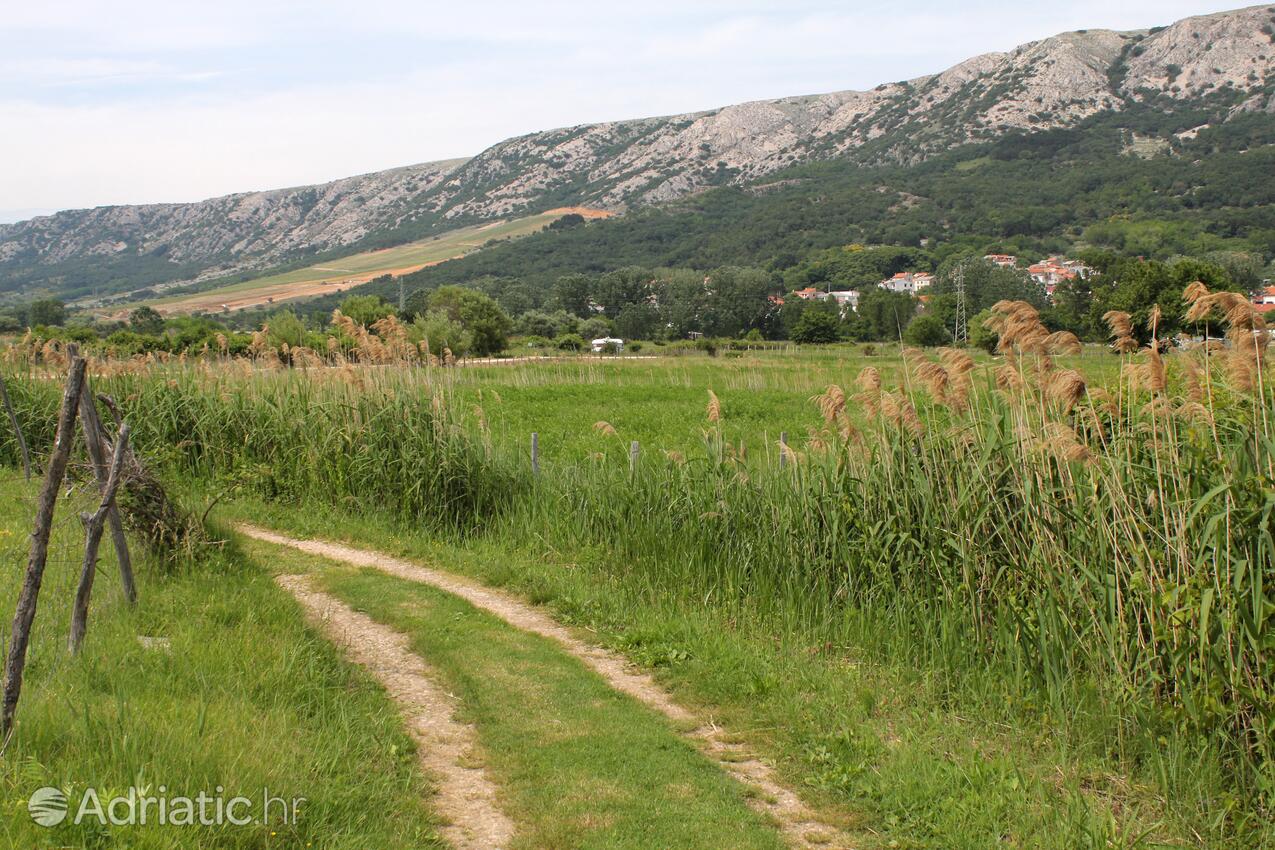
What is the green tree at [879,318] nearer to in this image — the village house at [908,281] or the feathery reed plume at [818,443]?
the village house at [908,281]

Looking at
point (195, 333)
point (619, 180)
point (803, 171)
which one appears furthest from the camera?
point (619, 180)

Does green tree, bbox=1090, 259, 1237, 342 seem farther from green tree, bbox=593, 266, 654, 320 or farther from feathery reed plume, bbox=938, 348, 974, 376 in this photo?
green tree, bbox=593, 266, 654, 320

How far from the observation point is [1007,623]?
5.99m

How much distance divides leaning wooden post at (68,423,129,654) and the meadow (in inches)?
139

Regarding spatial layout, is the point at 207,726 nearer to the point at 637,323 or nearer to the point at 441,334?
the point at 441,334

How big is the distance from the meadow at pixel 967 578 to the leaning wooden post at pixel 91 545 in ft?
11.6

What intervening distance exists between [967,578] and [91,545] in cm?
516

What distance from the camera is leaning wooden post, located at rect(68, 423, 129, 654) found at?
4805 millimetres

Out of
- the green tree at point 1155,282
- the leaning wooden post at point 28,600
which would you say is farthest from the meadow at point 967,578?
the green tree at point 1155,282

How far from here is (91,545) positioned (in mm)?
4852

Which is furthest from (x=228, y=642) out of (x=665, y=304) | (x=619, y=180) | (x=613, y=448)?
(x=619, y=180)

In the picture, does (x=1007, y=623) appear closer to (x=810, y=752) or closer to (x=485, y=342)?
(x=810, y=752)

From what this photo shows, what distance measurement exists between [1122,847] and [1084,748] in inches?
41.0

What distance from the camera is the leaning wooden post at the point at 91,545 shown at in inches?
189
